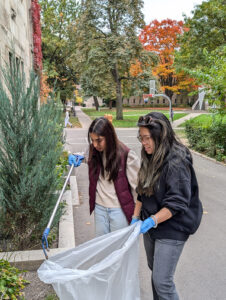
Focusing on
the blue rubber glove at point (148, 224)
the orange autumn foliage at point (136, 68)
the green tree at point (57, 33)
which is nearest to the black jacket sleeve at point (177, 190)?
the blue rubber glove at point (148, 224)

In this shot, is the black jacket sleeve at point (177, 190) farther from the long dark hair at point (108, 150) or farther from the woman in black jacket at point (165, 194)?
the long dark hair at point (108, 150)

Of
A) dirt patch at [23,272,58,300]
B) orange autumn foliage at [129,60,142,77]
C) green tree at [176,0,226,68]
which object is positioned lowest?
dirt patch at [23,272,58,300]

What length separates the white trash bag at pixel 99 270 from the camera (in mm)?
2020

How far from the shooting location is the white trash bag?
2.02 m

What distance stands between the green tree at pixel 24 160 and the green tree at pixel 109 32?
23379 mm

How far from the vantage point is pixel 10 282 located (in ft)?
8.68

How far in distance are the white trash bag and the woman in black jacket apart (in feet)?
0.58

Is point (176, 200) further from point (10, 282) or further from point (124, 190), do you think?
point (10, 282)

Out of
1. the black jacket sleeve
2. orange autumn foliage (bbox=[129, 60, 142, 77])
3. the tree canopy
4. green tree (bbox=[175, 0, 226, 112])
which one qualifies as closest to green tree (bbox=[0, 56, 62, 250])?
the black jacket sleeve

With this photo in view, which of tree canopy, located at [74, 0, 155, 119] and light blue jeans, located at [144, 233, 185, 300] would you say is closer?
light blue jeans, located at [144, 233, 185, 300]

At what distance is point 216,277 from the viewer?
11.6 ft

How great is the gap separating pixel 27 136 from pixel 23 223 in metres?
1.04

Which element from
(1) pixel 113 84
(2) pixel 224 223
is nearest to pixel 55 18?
(1) pixel 113 84

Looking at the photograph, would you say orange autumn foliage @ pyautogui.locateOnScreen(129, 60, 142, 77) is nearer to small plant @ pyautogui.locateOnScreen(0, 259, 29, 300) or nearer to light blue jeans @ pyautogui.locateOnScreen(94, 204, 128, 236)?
light blue jeans @ pyautogui.locateOnScreen(94, 204, 128, 236)
